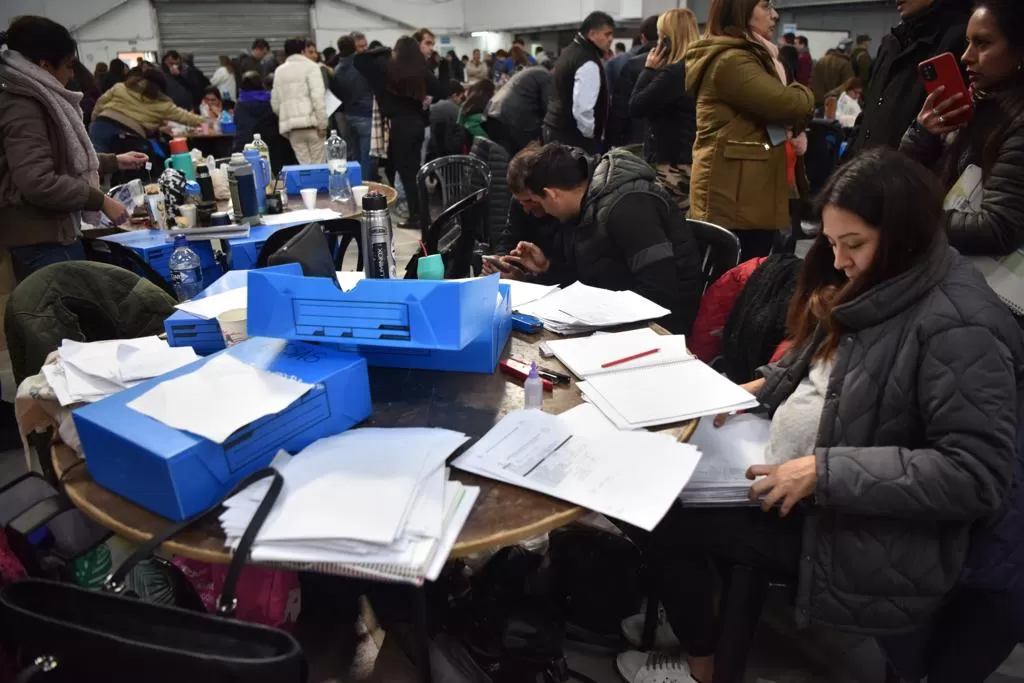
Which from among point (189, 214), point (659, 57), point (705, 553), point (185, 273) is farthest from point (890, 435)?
point (659, 57)

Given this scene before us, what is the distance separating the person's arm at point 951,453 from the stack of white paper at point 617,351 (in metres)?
0.48

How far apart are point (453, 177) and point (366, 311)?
2.93 metres

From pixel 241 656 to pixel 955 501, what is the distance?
3.86 ft

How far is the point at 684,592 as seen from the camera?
157 centimetres

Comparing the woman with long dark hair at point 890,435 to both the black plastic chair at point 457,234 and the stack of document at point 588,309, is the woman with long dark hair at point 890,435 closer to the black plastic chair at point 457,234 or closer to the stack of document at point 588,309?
the stack of document at point 588,309

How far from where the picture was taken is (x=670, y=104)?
3.77m

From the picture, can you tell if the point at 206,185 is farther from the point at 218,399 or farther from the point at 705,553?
the point at 705,553

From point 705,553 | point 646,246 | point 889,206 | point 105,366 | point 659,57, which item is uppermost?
point 659,57

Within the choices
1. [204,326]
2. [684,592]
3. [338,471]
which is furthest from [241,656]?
[684,592]

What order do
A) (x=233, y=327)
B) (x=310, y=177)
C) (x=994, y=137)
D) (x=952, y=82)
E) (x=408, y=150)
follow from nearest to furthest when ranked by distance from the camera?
1. (x=233, y=327)
2. (x=994, y=137)
3. (x=952, y=82)
4. (x=310, y=177)
5. (x=408, y=150)

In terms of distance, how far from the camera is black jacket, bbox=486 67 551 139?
5.08 metres

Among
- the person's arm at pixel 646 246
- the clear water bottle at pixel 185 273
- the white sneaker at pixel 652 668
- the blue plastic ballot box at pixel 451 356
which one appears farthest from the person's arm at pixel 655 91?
the white sneaker at pixel 652 668

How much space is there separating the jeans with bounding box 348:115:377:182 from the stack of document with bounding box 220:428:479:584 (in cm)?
557

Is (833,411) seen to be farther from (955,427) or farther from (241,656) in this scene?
(241,656)
